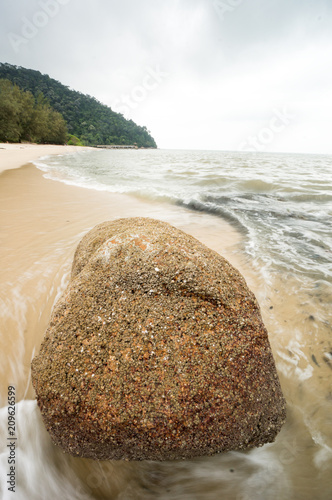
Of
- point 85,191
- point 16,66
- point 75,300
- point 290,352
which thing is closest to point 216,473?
point 290,352

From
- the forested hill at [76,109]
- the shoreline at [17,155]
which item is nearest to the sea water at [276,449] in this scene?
the shoreline at [17,155]

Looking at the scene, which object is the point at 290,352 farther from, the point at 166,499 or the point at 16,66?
the point at 16,66

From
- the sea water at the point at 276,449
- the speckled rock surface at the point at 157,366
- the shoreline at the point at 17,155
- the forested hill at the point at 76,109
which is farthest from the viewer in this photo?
the forested hill at the point at 76,109

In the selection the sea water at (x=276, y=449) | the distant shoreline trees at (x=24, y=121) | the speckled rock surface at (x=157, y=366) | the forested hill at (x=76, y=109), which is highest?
the forested hill at (x=76, y=109)

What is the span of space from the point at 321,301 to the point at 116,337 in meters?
2.34

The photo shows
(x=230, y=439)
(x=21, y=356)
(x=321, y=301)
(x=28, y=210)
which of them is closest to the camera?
(x=230, y=439)

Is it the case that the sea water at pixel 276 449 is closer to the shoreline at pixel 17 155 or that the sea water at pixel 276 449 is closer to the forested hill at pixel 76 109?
the shoreline at pixel 17 155

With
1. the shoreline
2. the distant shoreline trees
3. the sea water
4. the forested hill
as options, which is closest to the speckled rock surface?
the sea water

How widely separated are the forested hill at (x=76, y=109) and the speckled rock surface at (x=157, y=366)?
79.8 metres

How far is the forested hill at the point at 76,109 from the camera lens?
73.9 m

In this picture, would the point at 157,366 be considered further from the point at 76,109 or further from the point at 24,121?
the point at 76,109

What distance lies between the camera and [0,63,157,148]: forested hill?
242ft

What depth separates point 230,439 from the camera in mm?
1240

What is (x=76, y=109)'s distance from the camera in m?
77.2
